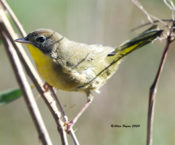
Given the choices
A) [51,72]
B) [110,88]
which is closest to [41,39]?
[51,72]

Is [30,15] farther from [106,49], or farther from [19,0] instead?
[106,49]

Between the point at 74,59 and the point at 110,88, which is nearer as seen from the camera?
the point at 74,59

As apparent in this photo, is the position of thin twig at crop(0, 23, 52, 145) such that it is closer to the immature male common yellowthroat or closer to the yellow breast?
the immature male common yellowthroat

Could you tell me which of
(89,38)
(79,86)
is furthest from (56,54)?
(89,38)

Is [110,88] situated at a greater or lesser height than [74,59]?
lesser

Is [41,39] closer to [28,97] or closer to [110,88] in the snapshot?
[110,88]

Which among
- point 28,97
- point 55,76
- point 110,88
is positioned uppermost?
point 55,76
